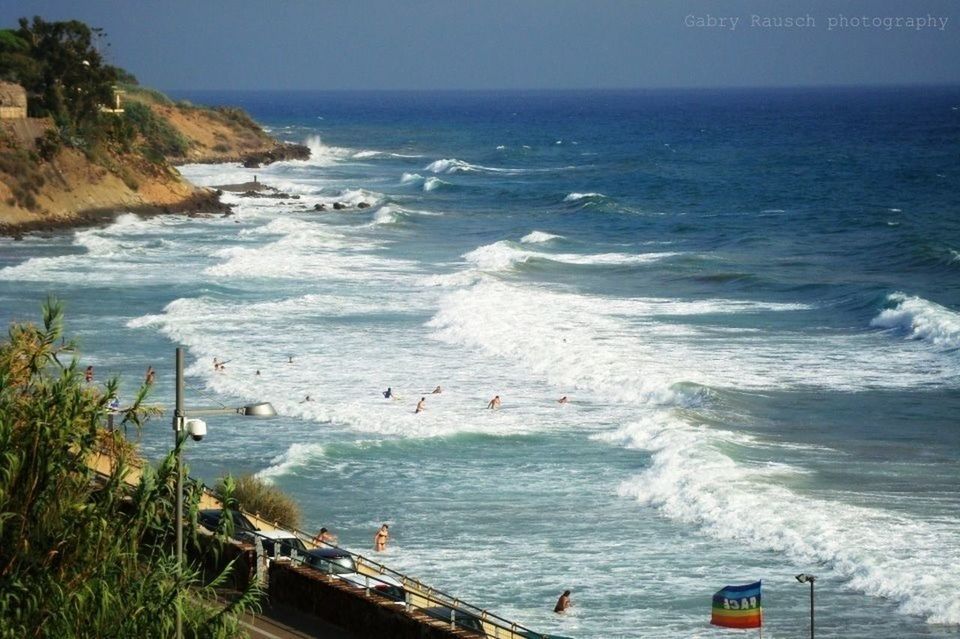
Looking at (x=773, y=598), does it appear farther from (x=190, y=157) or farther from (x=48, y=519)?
(x=190, y=157)

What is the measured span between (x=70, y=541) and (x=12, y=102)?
2729 inches

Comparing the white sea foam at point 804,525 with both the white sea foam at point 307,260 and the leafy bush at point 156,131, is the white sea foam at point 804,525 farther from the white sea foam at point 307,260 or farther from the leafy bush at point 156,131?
the leafy bush at point 156,131

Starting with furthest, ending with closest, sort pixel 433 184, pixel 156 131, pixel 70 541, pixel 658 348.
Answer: pixel 156 131 → pixel 433 184 → pixel 658 348 → pixel 70 541

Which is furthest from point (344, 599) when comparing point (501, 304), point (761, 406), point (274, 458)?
point (501, 304)

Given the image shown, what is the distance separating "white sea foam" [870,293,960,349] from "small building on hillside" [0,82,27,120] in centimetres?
4582

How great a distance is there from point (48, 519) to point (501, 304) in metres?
40.1

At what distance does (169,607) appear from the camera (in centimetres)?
1229

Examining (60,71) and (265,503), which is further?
(60,71)

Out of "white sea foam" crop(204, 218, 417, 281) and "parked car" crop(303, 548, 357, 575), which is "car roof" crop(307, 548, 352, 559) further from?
"white sea foam" crop(204, 218, 417, 281)

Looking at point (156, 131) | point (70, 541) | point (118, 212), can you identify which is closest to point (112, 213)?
point (118, 212)

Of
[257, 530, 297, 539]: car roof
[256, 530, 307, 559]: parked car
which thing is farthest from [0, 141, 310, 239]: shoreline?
[256, 530, 307, 559]: parked car

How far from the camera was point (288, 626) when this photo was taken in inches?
739

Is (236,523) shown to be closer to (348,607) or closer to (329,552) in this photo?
(329,552)

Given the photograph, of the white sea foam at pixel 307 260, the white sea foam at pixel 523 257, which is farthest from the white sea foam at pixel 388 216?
the white sea foam at pixel 523 257
